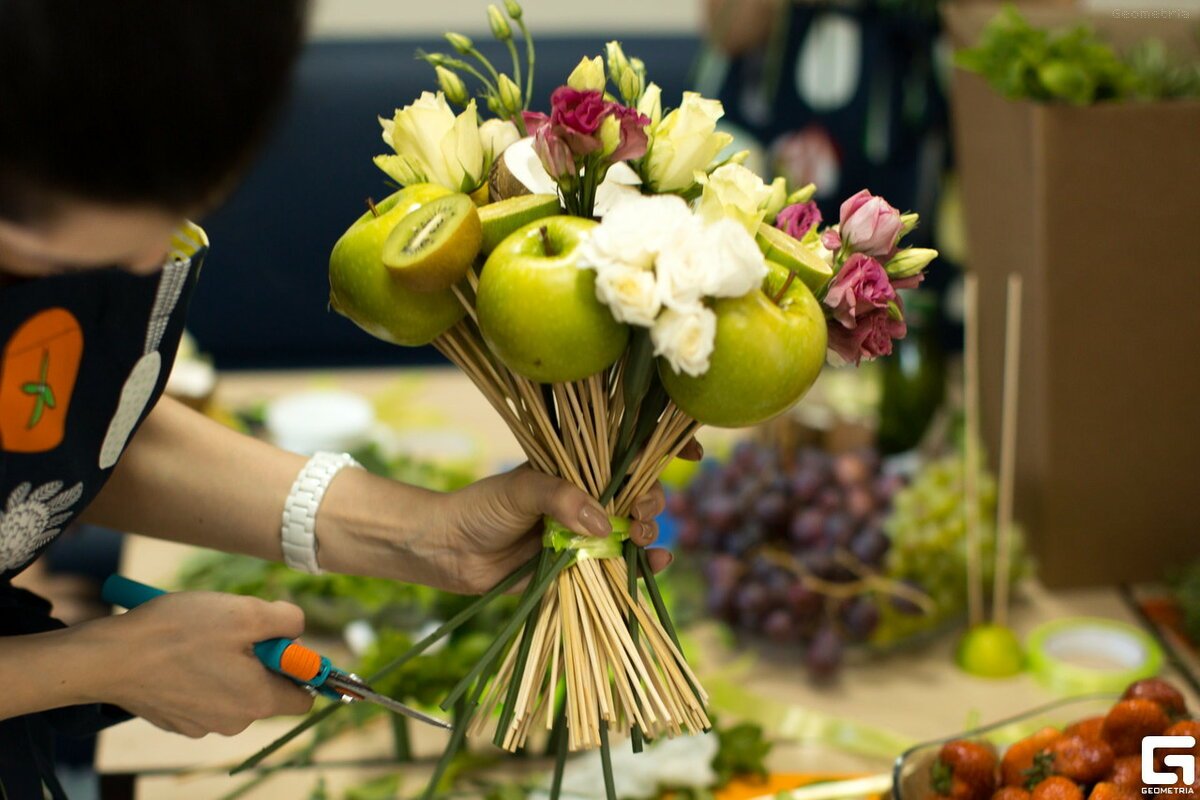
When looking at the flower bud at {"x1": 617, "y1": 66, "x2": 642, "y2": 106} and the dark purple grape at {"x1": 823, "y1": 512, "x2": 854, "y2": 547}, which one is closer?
the flower bud at {"x1": 617, "y1": 66, "x2": 642, "y2": 106}

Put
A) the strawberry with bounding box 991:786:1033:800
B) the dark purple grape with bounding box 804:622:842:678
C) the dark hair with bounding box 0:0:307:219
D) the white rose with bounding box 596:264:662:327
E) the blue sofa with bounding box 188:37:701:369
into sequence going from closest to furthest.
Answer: the dark hair with bounding box 0:0:307:219 < the white rose with bounding box 596:264:662:327 < the strawberry with bounding box 991:786:1033:800 < the dark purple grape with bounding box 804:622:842:678 < the blue sofa with bounding box 188:37:701:369

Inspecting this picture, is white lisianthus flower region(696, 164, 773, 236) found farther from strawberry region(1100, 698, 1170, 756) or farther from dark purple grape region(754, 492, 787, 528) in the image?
dark purple grape region(754, 492, 787, 528)

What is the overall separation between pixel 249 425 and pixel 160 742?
649mm

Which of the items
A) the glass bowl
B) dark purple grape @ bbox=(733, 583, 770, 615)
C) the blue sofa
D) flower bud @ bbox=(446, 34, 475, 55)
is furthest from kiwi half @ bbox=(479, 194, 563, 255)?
the blue sofa

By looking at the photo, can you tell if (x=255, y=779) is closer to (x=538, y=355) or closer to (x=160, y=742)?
(x=160, y=742)

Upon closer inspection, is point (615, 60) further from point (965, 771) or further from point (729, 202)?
point (965, 771)

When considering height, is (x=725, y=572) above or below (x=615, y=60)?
below

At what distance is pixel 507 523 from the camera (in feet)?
2.81

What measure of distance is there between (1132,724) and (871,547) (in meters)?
0.38

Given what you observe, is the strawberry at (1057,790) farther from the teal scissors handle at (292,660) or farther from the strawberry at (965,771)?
the teal scissors handle at (292,660)

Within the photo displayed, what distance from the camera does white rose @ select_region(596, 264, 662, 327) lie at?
2.09ft

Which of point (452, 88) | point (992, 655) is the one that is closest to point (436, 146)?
point (452, 88)

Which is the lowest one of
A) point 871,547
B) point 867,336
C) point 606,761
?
point 871,547

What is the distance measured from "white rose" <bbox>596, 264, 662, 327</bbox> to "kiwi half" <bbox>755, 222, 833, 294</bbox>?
4.3 inches
